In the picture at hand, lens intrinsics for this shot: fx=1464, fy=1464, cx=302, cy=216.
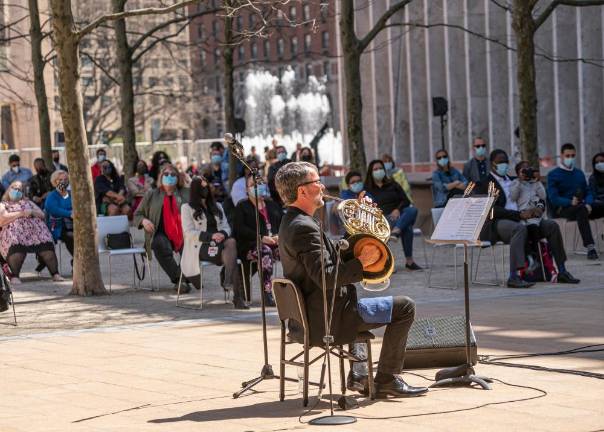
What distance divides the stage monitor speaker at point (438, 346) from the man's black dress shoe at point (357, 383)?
459 millimetres

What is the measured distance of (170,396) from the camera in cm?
1042

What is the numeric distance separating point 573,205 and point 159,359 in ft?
34.6

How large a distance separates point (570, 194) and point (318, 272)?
13228 mm

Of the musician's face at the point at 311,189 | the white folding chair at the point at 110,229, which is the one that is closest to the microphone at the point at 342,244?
the musician's face at the point at 311,189

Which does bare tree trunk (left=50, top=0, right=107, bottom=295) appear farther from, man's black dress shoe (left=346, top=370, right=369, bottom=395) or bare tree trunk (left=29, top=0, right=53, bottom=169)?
bare tree trunk (left=29, top=0, right=53, bottom=169)

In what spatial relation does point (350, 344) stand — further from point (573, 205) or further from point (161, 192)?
point (573, 205)

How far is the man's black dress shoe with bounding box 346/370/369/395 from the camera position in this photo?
9.94 m

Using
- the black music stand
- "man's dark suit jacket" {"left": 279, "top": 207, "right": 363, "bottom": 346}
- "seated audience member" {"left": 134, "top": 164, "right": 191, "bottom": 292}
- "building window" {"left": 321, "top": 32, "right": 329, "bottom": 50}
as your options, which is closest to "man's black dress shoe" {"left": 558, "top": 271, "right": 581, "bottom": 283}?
the black music stand

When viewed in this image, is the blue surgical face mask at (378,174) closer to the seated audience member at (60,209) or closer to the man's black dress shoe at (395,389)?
the seated audience member at (60,209)

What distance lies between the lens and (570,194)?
2192 centimetres

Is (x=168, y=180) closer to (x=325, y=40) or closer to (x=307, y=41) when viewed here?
(x=325, y=40)

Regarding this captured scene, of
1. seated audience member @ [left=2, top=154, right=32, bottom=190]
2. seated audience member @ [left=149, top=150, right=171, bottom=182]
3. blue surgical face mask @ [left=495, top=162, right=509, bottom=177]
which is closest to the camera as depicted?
blue surgical face mask @ [left=495, top=162, right=509, bottom=177]

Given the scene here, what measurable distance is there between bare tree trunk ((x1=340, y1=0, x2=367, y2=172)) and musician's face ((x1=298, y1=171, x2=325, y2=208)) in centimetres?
1594

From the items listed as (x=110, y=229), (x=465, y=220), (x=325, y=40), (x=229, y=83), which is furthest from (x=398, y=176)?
(x=325, y=40)
